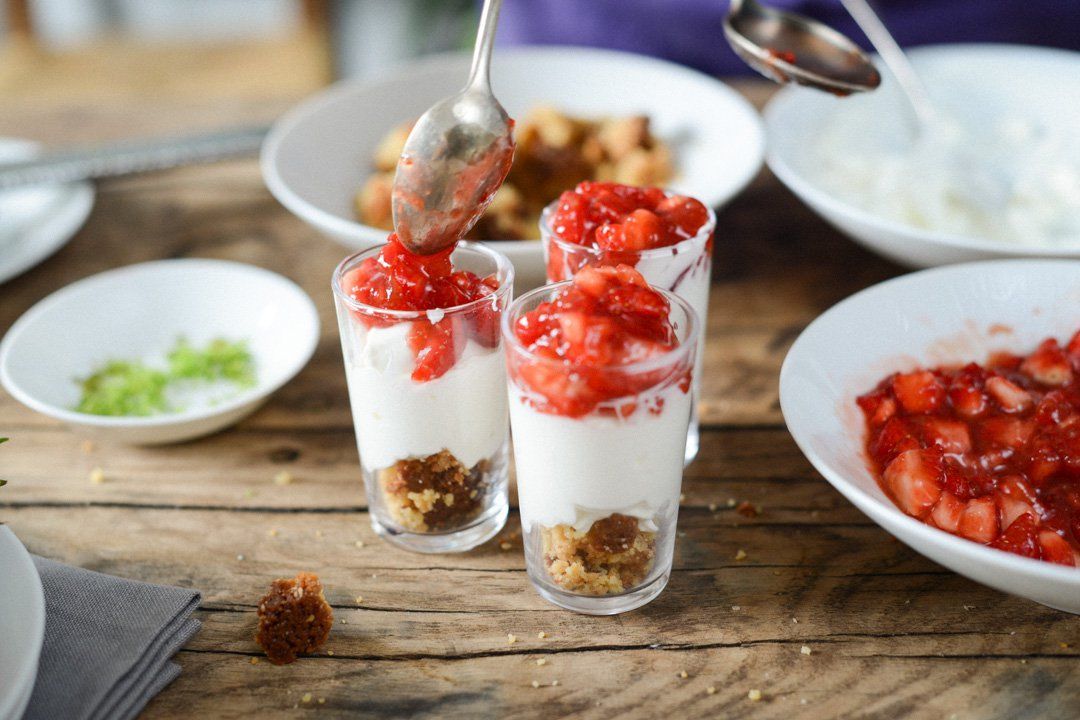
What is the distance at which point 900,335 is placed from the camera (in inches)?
53.7

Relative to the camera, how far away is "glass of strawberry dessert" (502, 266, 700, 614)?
972 millimetres

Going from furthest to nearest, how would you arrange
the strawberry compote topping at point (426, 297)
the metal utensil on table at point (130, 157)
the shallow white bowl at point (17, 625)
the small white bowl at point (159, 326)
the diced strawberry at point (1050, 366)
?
the metal utensil on table at point (130, 157), the small white bowl at point (159, 326), the diced strawberry at point (1050, 366), the strawberry compote topping at point (426, 297), the shallow white bowl at point (17, 625)

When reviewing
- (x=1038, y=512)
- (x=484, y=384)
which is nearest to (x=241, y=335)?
(x=484, y=384)

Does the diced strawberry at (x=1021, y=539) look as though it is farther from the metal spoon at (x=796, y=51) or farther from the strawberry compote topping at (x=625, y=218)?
the metal spoon at (x=796, y=51)

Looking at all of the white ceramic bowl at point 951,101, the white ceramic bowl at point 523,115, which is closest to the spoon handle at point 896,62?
the white ceramic bowl at point 951,101

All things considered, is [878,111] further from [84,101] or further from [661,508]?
[84,101]

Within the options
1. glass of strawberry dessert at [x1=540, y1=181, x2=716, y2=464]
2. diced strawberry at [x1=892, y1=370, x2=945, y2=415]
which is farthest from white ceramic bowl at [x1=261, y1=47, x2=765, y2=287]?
diced strawberry at [x1=892, y1=370, x2=945, y2=415]

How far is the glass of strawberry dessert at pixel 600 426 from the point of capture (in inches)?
38.3

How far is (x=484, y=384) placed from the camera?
3.79 feet

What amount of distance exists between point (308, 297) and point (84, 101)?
133cm

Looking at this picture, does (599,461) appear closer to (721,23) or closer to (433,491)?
(433,491)

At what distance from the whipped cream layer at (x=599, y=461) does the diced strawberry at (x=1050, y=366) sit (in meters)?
0.58

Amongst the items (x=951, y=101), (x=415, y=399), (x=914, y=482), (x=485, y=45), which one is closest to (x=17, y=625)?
(x=415, y=399)

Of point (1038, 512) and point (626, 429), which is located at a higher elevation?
point (626, 429)
